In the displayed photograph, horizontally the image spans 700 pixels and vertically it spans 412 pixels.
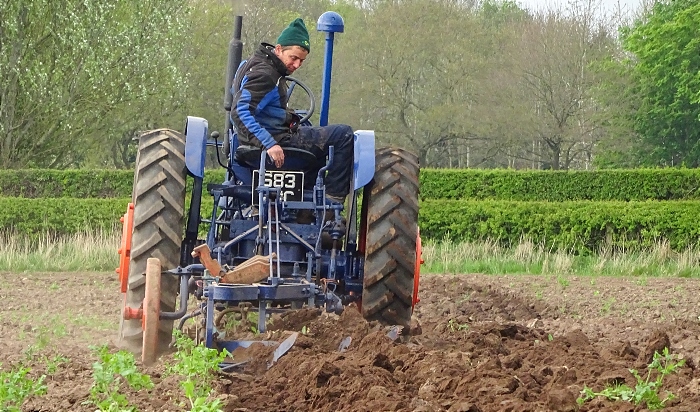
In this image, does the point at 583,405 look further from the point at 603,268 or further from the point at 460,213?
the point at 460,213

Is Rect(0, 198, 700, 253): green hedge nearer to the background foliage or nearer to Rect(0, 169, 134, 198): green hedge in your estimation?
Rect(0, 169, 134, 198): green hedge

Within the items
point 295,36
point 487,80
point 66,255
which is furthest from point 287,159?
point 487,80

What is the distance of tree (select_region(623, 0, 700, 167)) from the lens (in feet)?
114

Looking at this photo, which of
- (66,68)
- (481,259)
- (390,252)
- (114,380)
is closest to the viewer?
(114,380)

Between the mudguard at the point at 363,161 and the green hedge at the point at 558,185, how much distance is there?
12749mm

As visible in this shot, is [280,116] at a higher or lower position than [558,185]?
higher

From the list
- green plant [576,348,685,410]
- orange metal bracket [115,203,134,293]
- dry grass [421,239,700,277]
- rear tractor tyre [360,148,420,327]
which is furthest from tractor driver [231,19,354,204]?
dry grass [421,239,700,277]

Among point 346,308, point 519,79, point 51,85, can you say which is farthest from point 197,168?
point 519,79

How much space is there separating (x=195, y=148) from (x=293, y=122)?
0.74 metres

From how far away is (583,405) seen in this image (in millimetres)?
4562

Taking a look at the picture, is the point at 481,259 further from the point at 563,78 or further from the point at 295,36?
the point at 563,78

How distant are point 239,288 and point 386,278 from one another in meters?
1.33

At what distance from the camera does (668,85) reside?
117 feet

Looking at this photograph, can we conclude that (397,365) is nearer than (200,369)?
No
